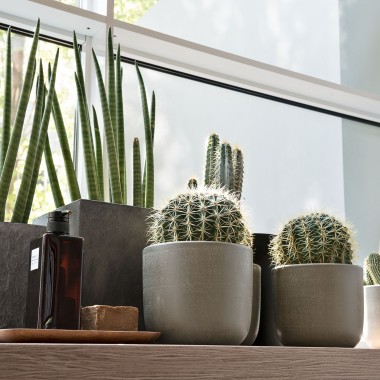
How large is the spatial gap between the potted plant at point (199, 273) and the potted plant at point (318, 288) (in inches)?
4.0

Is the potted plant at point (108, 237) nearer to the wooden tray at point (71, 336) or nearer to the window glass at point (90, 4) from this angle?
the wooden tray at point (71, 336)

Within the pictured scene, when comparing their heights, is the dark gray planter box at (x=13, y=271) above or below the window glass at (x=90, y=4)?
below

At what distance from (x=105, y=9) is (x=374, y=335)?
1.12 m

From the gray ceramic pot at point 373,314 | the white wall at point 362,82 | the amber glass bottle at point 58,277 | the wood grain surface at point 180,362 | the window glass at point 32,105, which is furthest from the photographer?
the white wall at point 362,82

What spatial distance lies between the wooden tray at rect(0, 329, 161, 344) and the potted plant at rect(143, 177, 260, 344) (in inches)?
2.4

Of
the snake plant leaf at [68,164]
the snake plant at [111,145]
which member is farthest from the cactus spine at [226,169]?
the snake plant leaf at [68,164]

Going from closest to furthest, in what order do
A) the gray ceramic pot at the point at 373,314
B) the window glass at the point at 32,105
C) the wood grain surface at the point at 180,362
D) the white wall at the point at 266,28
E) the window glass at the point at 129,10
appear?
1. the wood grain surface at the point at 180,362
2. the gray ceramic pot at the point at 373,314
3. the window glass at the point at 32,105
4. the window glass at the point at 129,10
5. the white wall at the point at 266,28

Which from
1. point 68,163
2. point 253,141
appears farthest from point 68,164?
point 253,141

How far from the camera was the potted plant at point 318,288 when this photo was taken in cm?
100

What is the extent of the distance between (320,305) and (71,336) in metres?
0.40

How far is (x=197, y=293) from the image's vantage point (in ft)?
2.89

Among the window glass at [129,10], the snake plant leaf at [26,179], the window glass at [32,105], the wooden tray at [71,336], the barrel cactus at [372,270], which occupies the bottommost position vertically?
the wooden tray at [71,336]

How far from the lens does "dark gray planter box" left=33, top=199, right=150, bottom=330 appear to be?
97 cm

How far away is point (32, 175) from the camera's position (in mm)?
1079
